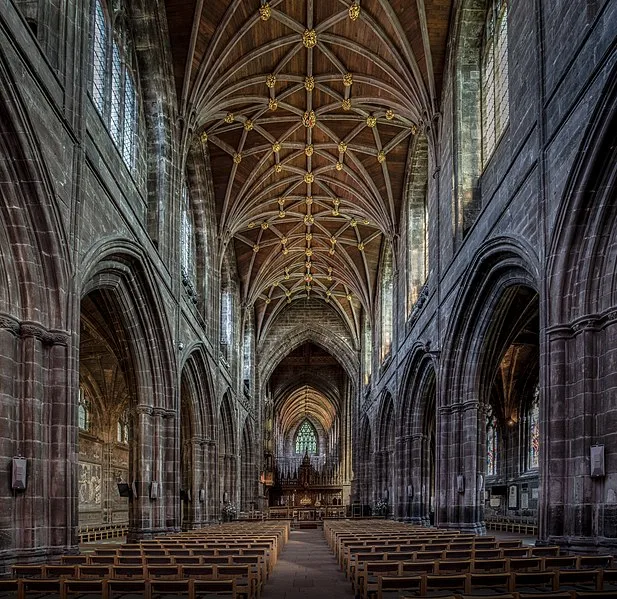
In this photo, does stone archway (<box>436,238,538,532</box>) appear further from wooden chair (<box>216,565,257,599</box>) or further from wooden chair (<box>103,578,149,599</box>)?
wooden chair (<box>103,578,149,599</box>)

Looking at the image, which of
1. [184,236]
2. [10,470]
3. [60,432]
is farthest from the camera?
[184,236]

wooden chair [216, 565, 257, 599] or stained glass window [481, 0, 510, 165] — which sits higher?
stained glass window [481, 0, 510, 165]

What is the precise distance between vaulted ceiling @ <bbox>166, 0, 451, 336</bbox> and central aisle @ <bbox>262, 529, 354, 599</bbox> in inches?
571

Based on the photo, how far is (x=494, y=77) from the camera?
20.0 meters

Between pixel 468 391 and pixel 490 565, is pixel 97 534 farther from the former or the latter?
pixel 490 565

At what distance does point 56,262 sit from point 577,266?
930 cm

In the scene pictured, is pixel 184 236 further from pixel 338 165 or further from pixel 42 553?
pixel 42 553

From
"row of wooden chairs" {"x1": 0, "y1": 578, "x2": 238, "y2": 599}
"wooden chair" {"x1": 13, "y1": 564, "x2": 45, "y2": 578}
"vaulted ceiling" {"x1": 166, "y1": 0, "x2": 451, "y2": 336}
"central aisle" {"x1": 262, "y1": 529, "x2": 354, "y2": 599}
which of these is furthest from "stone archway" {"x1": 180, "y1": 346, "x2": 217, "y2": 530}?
"row of wooden chairs" {"x1": 0, "y1": 578, "x2": 238, "y2": 599}

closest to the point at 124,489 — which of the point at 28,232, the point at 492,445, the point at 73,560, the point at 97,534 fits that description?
the point at 97,534

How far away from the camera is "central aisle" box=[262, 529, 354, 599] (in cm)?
1220

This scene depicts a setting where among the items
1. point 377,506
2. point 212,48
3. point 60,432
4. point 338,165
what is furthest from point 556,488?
point 377,506

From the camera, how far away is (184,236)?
2830 centimetres

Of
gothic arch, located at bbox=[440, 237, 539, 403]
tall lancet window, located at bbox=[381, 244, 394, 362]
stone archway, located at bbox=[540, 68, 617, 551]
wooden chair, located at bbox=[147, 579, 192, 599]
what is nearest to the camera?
wooden chair, located at bbox=[147, 579, 192, 599]

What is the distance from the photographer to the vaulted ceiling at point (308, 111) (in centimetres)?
2300
